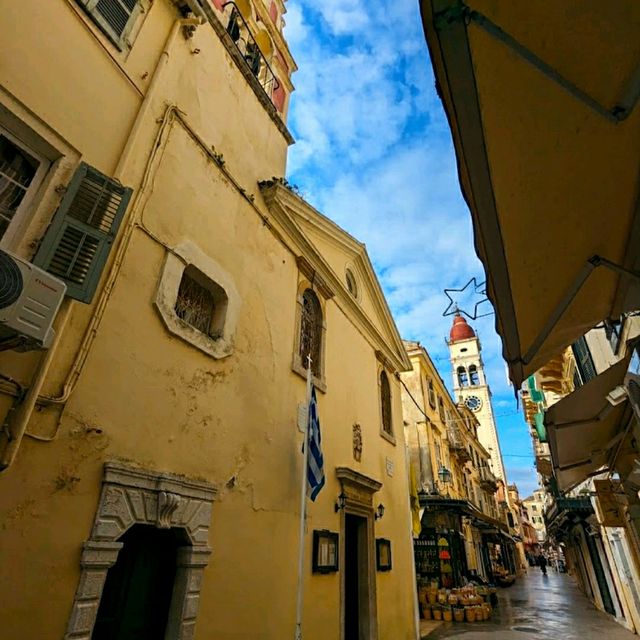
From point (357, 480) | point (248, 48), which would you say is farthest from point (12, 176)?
point (357, 480)

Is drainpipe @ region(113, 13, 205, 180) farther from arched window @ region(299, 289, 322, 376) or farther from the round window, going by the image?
the round window

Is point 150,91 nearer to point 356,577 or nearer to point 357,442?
point 357,442

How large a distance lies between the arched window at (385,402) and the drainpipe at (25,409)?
8262 millimetres

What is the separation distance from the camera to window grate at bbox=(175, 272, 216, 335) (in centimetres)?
491

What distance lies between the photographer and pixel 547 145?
6.73 feet

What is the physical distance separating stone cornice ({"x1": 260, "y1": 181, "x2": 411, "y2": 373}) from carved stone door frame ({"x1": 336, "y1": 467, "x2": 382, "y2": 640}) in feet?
12.2

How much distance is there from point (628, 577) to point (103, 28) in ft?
48.4

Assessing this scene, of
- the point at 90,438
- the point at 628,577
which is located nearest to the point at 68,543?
the point at 90,438

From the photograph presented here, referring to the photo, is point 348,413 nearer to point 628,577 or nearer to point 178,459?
point 178,459

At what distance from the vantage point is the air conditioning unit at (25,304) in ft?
8.29

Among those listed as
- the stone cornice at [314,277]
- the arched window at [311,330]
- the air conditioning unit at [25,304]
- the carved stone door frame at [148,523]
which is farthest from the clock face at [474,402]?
the air conditioning unit at [25,304]

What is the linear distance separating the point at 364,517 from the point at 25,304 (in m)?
Result: 7.15

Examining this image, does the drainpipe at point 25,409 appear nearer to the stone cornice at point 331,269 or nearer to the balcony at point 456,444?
the stone cornice at point 331,269

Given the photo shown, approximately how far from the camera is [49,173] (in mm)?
3668
